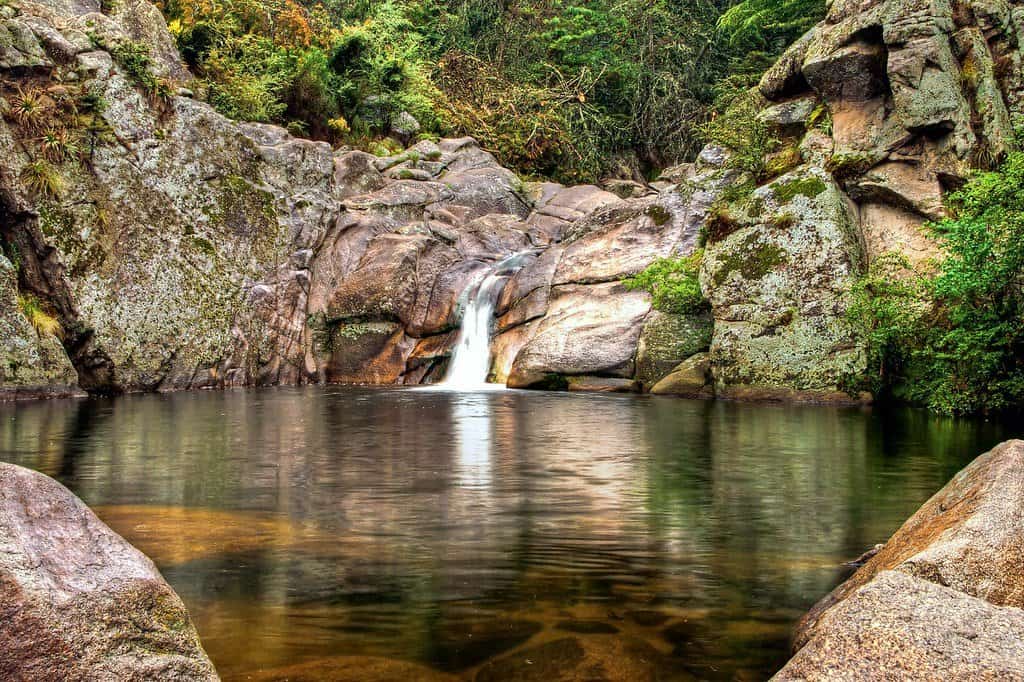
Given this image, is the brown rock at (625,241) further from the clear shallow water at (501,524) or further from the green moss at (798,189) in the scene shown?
the clear shallow water at (501,524)

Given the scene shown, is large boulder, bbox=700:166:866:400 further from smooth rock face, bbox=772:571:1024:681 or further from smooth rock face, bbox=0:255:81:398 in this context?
smooth rock face, bbox=772:571:1024:681

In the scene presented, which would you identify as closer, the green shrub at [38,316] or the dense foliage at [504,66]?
the green shrub at [38,316]

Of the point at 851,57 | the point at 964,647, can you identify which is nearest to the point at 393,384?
the point at 851,57

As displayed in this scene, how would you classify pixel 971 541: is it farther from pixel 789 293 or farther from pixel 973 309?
pixel 789 293

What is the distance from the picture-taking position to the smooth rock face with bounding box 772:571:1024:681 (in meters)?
2.33

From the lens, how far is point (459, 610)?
4020 mm

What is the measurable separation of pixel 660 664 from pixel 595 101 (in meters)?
35.9

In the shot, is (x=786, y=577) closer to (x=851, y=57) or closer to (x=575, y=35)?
→ (x=851, y=57)

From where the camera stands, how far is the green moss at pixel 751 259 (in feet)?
54.7

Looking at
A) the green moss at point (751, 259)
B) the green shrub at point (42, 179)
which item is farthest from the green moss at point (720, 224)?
the green shrub at point (42, 179)

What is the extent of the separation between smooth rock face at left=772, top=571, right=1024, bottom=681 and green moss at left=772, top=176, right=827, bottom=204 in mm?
15200

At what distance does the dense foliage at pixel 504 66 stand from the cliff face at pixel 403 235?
3472mm

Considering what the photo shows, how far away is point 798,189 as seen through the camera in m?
17.0

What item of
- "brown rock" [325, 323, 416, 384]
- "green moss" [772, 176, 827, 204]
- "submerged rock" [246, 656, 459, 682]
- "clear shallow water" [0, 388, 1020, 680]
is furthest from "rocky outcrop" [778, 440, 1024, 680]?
"brown rock" [325, 323, 416, 384]
